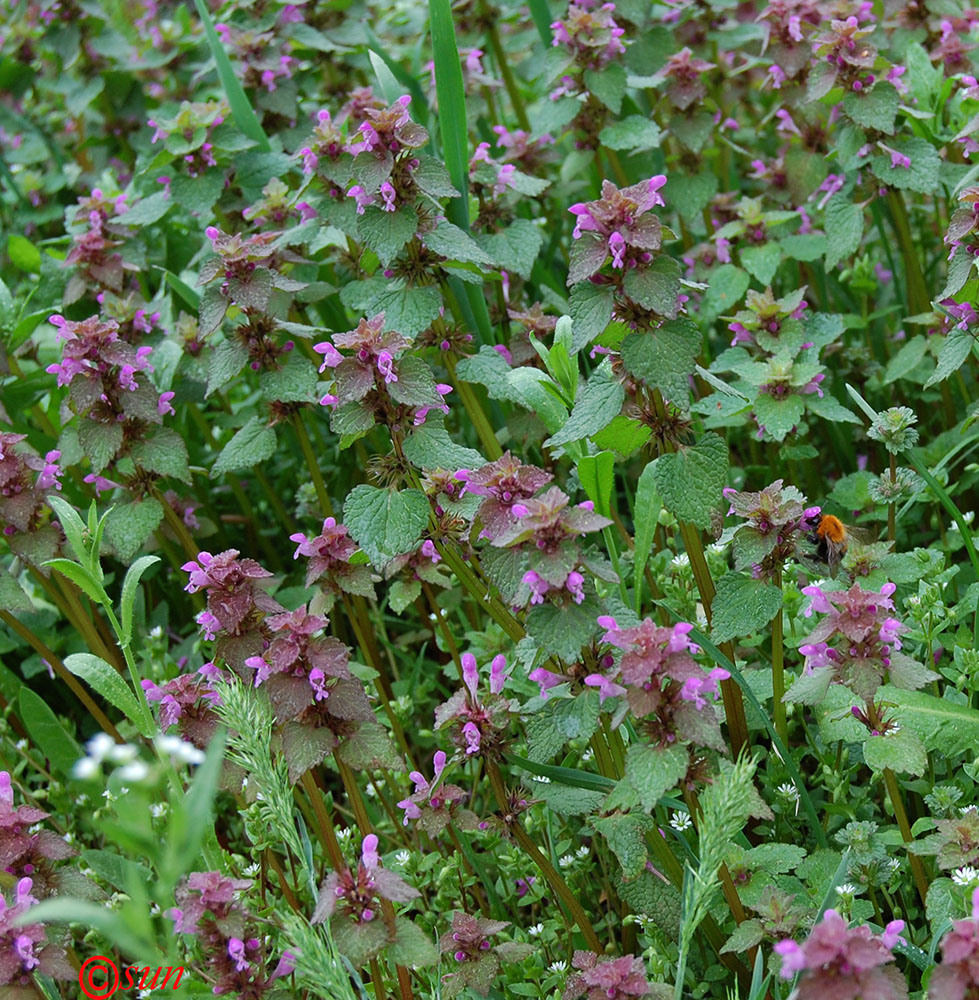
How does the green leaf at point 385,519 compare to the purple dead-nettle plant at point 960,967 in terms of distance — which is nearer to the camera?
the purple dead-nettle plant at point 960,967

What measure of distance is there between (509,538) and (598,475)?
1.16 feet

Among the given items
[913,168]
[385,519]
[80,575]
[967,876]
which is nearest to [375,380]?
[385,519]

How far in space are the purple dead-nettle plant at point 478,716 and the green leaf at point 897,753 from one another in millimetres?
569

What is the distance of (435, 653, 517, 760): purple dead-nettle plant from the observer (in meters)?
1.88

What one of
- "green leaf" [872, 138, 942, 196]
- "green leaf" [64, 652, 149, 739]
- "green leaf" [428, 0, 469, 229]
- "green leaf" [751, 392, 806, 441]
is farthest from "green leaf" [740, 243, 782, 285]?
"green leaf" [64, 652, 149, 739]

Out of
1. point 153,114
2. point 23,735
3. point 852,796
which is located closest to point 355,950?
point 852,796

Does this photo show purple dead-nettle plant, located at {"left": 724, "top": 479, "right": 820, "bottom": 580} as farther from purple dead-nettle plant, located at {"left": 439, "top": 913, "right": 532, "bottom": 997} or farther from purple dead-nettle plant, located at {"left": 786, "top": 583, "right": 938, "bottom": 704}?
purple dead-nettle plant, located at {"left": 439, "top": 913, "right": 532, "bottom": 997}

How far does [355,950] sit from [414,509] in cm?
72

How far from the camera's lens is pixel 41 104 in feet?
16.4

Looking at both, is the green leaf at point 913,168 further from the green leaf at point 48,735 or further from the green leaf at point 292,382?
the green leaf at point 48,735

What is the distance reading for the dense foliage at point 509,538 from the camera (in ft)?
5.67

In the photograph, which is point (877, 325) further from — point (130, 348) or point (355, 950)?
point (355, 950)

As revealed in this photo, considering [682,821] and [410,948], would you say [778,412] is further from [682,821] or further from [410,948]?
[410,948]

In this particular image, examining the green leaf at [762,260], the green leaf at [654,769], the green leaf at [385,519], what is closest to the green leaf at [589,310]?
the green leaf at [385,519]
